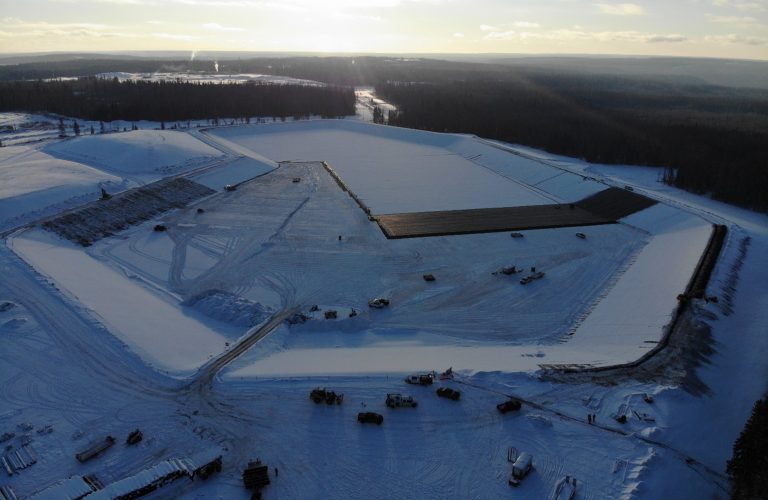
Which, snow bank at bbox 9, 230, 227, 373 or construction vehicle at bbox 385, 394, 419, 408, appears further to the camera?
snow bank at bbox 9, 230, 227, 373

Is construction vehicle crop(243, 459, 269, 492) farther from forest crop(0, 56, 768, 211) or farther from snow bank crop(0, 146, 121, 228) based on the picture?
forest crop(0, 56, 768, 211)

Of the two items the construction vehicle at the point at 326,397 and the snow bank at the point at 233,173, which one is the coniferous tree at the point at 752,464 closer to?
the construction vehicle at the point at 326,397

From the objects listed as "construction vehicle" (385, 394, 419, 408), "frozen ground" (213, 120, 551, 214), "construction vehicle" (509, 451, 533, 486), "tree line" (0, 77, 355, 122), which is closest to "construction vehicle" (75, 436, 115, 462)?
"construction vehicle" (385, 394, 419, 408)

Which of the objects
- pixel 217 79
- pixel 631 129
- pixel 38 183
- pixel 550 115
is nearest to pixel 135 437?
pixel 38 183

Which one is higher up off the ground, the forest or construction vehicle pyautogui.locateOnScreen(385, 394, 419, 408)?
the forest

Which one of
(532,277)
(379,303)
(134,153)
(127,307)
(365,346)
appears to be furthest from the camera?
(134,153)

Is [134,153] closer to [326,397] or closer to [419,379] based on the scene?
[326,397]
